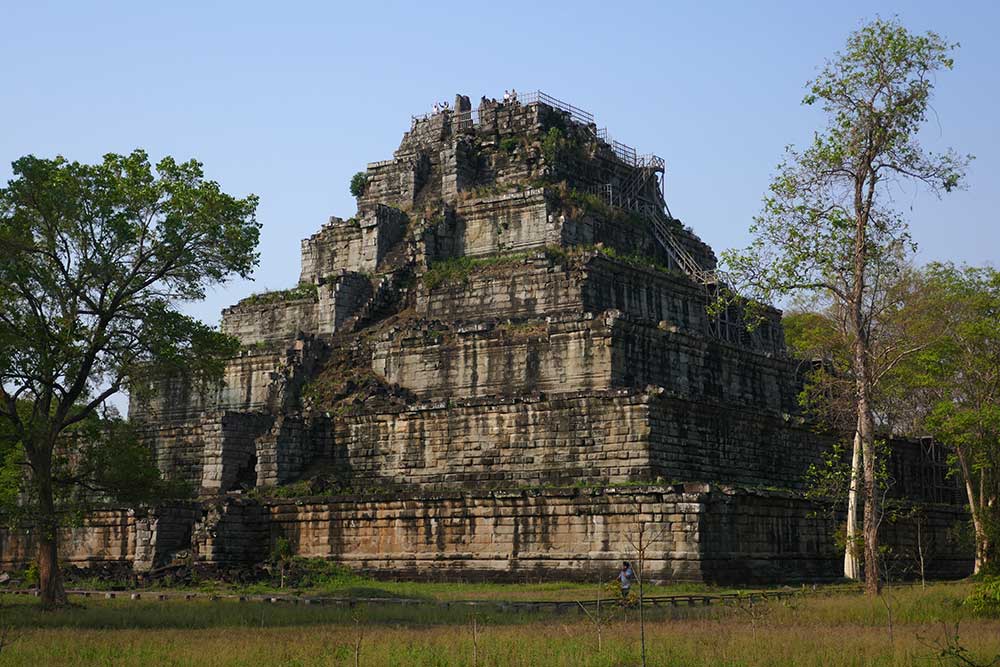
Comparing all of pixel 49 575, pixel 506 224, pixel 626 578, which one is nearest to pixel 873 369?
pixel 626 578

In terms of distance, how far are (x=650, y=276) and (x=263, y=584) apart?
1875 centimetres

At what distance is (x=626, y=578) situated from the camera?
1233 inches

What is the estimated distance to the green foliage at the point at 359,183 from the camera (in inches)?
2219

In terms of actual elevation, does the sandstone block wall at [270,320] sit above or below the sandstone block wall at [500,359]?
above

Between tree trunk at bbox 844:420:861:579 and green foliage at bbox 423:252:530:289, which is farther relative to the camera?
green foliage at bbox 423:252:530:289

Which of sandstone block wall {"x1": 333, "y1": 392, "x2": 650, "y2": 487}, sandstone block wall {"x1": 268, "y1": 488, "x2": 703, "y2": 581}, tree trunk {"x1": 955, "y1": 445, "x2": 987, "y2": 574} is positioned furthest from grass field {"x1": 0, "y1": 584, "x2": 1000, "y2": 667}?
Result: sandstone block wall {"x1": 333, "y1": 392, "x2": 650, "y2": 487}

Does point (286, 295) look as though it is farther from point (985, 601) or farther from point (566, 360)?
point (985, 601)

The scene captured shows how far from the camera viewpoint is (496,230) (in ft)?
159

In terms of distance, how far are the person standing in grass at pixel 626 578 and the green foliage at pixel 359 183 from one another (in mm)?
28341

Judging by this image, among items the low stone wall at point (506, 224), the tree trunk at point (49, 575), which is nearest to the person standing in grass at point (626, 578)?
the tree trunk at point (49, 575)

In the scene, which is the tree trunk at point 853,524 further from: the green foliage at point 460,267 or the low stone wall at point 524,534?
the green foliage at point 460,267

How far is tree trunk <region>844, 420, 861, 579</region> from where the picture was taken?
3277 cm

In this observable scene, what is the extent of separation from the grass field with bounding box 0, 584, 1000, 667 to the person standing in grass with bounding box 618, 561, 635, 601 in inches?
124

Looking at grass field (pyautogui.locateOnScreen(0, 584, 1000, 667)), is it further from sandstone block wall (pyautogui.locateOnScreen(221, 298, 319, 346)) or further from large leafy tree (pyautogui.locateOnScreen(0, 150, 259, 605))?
sandstone block wall (pyautogui.locateOnScreen(221, 298, 319, 346))
